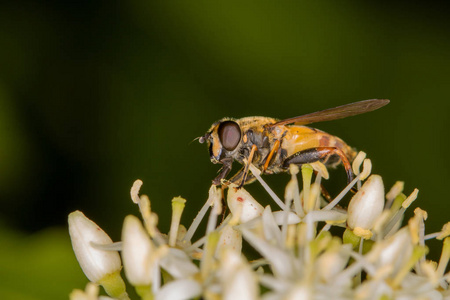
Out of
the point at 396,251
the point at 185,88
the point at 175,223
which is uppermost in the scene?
the point at 185,88

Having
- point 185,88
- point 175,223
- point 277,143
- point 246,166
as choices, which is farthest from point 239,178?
point 185,88

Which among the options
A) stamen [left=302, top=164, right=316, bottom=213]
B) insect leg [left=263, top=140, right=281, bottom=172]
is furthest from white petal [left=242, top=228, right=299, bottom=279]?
insect leg [left=263, top=140, right=281, bottom=172]

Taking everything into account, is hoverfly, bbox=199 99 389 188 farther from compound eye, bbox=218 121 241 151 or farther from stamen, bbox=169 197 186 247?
stamen, bbox=169 197 186 247

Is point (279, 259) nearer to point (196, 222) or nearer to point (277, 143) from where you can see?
point (196, 222)

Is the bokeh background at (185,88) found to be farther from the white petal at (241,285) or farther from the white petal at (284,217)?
the white petal at (241,285)

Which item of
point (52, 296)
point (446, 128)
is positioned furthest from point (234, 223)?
point (446, 128)

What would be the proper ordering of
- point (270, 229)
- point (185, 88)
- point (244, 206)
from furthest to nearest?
point (185, 88) < point (244, 206) < point (270, 229)
